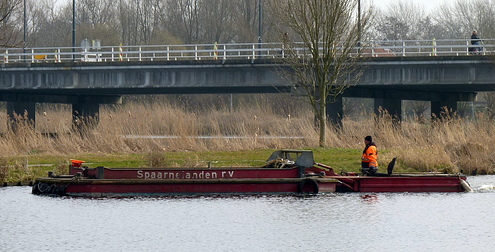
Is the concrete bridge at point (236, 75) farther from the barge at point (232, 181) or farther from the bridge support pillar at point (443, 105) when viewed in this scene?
the barge at point (232, 181)

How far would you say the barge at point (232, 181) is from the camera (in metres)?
29.2

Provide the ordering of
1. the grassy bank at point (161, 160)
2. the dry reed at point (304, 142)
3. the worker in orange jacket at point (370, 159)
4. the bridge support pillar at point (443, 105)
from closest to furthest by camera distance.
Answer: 1. the worker in orange jacket at point (370, 159)
2. the grassy bank at point (161, 160)
3. the dry reed at point (304, 142)
4. the bridge support pillar at point (443, 105)

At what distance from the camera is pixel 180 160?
35.7 m

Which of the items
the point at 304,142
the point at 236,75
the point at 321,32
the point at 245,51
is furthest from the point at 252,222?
the point at 245,51

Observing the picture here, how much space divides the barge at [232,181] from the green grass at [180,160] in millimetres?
3345

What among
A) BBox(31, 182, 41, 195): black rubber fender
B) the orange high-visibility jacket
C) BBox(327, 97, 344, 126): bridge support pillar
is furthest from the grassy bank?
BBox(327, 97, 344, 126): bridge support pillar

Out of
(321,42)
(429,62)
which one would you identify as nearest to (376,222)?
(321,42)

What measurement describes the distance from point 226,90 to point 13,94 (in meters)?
15.8

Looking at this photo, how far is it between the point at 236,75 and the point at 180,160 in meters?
21.7

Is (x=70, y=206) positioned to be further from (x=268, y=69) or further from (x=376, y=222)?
Result: (x=268, y=69)

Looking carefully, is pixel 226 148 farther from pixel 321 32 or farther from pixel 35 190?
pixel 35 190

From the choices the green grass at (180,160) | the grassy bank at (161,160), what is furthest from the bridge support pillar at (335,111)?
the grassy bank at (161,160)

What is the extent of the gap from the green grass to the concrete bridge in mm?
13908

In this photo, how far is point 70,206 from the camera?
27.8 metres
